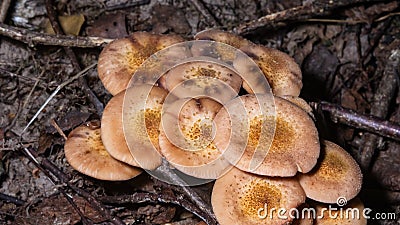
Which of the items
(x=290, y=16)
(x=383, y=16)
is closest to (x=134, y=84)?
(x=290, y=16)

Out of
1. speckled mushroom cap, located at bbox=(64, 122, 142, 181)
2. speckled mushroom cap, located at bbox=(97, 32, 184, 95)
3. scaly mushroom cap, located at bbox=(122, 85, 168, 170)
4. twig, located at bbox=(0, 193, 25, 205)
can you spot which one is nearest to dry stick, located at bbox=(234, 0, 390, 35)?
speckled mushroom cap, located at bbox=(97, 32, 184, 95)

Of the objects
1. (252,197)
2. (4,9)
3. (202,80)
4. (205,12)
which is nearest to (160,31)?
(205,12)

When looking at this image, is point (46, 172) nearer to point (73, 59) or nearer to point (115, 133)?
point (115, 133)

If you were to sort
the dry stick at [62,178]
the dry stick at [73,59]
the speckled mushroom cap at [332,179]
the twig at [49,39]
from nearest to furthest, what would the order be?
the speckled mushroom cap at [332,179], the dry stick at [62,178], the dry stick at [73,59], the twig at [49,39]

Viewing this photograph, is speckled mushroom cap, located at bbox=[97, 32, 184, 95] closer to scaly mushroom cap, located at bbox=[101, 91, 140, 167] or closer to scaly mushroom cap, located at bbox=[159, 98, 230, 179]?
scaly mushroom cap, located at bbox=[101, 91, 140, 167]

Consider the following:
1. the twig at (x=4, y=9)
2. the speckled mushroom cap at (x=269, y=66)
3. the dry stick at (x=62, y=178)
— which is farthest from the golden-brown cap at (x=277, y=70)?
the twig at (x=4, y=9)

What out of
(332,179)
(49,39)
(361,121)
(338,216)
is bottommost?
(338,216)

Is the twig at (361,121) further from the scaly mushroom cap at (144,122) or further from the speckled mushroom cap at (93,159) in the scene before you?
the speckled mushroom cap at (93,159)
